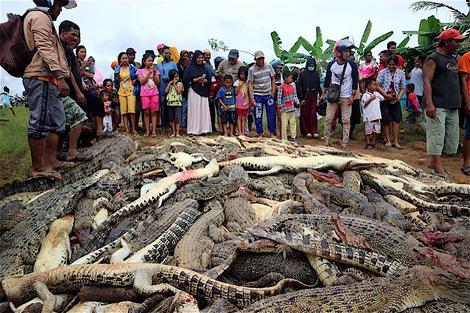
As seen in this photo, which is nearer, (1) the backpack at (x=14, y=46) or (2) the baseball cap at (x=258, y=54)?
(1) the backpack at (x=14, y=46)

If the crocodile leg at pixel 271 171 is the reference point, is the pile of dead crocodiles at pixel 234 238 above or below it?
below

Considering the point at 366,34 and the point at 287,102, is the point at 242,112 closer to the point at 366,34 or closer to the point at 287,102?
the point at 287,102

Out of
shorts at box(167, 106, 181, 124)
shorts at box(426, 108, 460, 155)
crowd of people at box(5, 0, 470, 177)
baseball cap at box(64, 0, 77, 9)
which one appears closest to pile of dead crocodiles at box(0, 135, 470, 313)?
shorts at box(426, 108, 460, 155)

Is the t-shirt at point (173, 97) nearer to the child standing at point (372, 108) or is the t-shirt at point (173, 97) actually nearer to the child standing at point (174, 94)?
the child standing at point (174, 94)

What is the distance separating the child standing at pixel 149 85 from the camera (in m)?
9.83

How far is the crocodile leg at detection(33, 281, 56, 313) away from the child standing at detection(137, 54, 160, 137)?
6.67 m

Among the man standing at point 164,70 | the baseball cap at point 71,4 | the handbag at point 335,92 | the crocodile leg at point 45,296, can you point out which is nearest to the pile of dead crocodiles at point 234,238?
the crocodile leg at point 45,296

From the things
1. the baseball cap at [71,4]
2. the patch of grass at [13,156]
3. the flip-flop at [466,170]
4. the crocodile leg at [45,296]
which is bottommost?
the crocodile leg at [45,296]

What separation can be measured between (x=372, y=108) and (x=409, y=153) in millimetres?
1255

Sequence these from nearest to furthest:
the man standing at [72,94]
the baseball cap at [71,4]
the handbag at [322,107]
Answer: the baseball cap at [71,4] → the man standing at [72,94] → the handbag at [322,107]

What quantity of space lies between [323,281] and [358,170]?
2940 millimetres

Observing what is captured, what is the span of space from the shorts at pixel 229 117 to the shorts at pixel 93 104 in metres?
3.19

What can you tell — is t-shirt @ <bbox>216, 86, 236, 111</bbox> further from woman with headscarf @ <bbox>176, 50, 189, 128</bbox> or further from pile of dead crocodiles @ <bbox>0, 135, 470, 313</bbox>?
pile of dead crocodiles @ <bbox>0, 135, 470, 313</bbox>

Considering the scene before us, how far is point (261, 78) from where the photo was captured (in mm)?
10016
